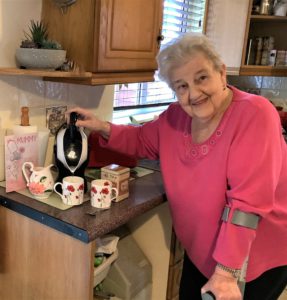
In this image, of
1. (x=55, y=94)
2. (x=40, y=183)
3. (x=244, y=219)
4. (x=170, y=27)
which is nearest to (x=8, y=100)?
(x=55, y=94)

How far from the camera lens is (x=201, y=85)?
3.85ft

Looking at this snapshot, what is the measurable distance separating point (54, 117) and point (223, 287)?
1002mm

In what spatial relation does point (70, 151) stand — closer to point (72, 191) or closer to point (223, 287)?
point (72, 191)

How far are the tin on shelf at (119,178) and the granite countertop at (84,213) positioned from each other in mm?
25

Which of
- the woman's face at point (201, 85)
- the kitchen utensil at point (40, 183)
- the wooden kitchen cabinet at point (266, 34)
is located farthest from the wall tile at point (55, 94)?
the wooden kitchen cabinet at point (266, 34)

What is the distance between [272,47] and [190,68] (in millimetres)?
1771

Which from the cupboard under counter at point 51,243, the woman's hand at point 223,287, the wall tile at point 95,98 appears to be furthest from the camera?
the wall tile at point 95,98

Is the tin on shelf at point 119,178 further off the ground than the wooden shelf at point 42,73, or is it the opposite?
the wooden shelf at point 42,73

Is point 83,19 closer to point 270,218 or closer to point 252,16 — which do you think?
point 270,218

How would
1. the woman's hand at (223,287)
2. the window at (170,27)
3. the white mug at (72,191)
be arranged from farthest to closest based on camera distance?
the window at (170,27) < the white mug at (72,191) < the woman's hand at (223,287)

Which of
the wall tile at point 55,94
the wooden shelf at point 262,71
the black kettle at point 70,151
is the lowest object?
the black kettle at point 70,151

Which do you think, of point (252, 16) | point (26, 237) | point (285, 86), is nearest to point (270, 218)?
point (26, 237)

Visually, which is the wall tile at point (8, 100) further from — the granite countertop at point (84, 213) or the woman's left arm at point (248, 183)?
the woman's left arm at point (248, 183)

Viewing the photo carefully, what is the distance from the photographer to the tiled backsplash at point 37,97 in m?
1.43
